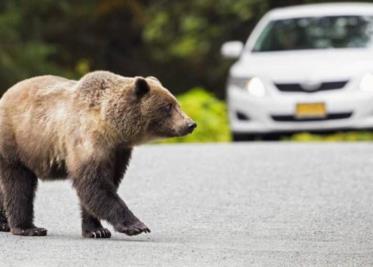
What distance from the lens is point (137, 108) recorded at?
9328mm

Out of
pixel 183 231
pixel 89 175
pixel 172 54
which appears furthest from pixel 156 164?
pixel 172 54

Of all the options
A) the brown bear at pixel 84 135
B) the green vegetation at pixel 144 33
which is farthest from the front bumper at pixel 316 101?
the green vegetation at pixel 144 33

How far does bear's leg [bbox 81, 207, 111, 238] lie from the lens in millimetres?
9570

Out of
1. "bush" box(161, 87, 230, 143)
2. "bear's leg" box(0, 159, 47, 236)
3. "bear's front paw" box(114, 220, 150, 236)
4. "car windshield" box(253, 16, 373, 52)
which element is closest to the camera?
"bear's front paw" box(114, 220, 150, 236)

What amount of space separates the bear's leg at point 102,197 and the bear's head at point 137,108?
289mm

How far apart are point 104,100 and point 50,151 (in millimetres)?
494

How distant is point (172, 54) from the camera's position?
30000 millimetres

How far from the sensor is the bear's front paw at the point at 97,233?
9.56 metres

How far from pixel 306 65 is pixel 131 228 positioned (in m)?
9.12

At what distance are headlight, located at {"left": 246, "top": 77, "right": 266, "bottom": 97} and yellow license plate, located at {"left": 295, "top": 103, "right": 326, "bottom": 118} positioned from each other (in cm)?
47

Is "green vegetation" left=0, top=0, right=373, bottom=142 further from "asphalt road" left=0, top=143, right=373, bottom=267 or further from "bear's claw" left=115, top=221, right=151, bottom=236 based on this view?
"bear's claw" left=115, top=221, right=151, bottom=236

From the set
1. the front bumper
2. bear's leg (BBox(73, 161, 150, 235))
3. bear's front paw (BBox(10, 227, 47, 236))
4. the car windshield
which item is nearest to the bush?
the car windshield

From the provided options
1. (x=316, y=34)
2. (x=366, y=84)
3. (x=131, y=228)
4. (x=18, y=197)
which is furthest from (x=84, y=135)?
(x=316, y=34)

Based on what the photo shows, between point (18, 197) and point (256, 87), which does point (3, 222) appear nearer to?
point (18, 197)
